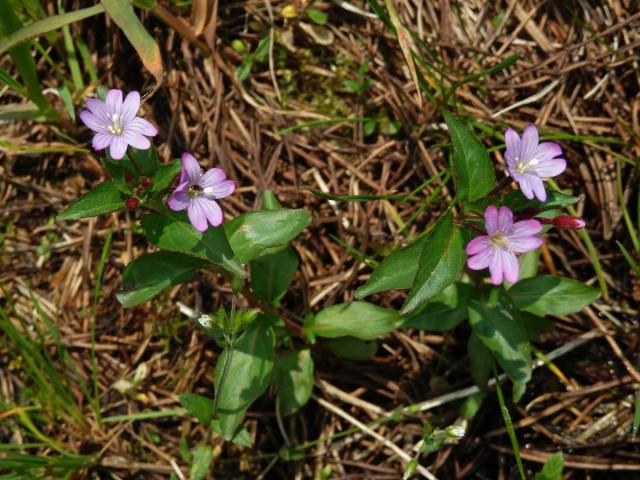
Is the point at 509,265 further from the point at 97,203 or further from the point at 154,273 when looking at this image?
the point at 97,203

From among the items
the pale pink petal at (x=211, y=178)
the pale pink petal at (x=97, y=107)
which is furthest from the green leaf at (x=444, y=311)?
the pale pink petal at (x=97, y=107)

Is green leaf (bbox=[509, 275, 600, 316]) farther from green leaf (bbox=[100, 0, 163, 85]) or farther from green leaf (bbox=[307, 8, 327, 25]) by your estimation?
green leaf (bbox=[100, 0, 163, 85])

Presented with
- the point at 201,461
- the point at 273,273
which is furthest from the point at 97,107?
the point at 201,461

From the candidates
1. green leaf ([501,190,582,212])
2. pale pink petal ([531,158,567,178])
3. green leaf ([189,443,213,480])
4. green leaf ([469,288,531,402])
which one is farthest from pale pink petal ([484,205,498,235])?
green leaf ([189,443,213,480])

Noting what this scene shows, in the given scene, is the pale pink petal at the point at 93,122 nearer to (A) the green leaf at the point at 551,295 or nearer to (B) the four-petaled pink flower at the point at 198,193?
(B) the four-petaled pink flower at the point at 198,193

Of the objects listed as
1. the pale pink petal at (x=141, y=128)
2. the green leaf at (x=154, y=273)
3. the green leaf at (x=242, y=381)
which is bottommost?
the green leaf at (x=242, y=381)

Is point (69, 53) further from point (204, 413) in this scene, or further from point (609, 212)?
point (609, 212)
